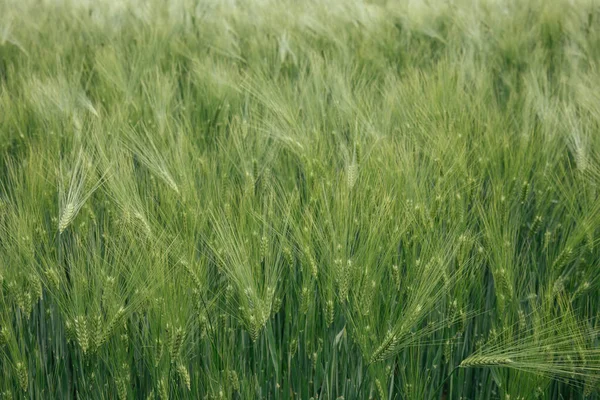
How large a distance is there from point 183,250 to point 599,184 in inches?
37.3

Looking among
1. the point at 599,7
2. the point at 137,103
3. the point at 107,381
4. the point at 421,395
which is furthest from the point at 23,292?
the point at 599,7

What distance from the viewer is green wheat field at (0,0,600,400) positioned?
1089mm

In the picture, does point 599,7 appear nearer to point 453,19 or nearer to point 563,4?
point 563,4

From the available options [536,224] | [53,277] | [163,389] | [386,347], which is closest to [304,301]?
[386,347]

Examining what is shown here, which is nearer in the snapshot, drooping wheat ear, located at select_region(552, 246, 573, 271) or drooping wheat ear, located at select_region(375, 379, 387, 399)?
drooping wheat ear, located at select_region(375, 379, 387, 399)

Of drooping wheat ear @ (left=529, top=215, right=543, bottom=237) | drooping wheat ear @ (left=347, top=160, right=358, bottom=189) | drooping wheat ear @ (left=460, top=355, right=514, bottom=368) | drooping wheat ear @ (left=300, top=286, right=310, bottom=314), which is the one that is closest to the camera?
drooping wheat ear @ (left=460, top=355, right=514, bottom=368)

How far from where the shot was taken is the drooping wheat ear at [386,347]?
102 centimetres

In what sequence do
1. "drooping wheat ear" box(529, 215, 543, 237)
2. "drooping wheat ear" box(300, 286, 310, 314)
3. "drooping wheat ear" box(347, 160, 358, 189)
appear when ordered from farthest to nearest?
"drooping wheat ear" box(529, 215, 543, 237)
"drooping wheat ear" box(347, 160, 358, 189)
"drooping wheat ear" box(300, 286, 310, 314)

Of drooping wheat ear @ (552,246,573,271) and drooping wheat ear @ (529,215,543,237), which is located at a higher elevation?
drooping wheat ear @ (552,246,573,271)

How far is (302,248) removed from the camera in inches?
44.6

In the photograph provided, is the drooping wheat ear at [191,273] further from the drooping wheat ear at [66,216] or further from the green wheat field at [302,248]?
the drooping wheat ear at [66,216]

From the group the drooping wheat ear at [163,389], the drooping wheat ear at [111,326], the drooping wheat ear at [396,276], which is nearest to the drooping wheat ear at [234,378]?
the drooping wheat ear at [163,389]

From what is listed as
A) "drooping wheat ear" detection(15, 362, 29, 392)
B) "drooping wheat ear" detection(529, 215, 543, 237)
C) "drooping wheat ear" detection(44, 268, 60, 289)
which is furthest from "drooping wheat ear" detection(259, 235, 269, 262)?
"drooping wheat ear" detection(529, 215, 543, 237)

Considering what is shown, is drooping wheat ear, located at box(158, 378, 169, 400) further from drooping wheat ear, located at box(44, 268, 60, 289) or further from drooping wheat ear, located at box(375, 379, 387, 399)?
drooping wheat ear, located at box(375, 379, 387, 399)
